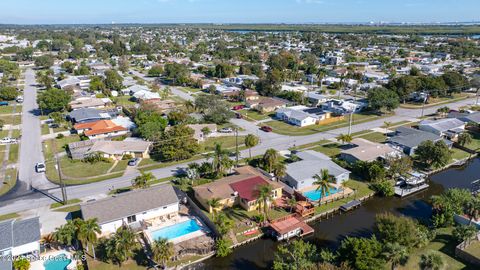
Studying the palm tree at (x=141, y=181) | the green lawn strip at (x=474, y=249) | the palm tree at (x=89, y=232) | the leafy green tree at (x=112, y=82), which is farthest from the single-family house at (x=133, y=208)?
the leafy green tree at (x=112, y=82)

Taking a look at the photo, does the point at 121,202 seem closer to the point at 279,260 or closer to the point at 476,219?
the point at 279,260

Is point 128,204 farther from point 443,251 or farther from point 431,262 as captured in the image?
point 443,251

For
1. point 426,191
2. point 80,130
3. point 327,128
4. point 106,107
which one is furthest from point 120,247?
point 106,107

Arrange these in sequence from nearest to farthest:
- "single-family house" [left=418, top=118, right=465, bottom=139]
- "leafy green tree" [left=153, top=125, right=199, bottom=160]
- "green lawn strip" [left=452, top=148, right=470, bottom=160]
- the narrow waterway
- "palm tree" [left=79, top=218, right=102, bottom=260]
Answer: "palm tree" [left=79, top=218, right=102, bottom=260], the narrow waterway, "leafy green tree" [left=153, top=125, right=199, bottom=160], "green lawn strip" [left=452, top=148, right=470, bottom=160], "single-family house" [left=418, top=118, right=465, bottom=139]

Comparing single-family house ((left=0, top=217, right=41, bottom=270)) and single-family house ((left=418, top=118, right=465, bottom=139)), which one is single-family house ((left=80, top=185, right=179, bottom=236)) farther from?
single-family house ((left=418, top=118, right=465, bottom=139))

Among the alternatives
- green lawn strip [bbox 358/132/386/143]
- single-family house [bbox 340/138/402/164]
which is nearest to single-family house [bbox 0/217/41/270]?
single-family house [bbox 340/138/402/164]

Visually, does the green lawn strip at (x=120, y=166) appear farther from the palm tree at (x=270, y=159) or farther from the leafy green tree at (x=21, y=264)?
the leafy green tree at (x=21, y=264)

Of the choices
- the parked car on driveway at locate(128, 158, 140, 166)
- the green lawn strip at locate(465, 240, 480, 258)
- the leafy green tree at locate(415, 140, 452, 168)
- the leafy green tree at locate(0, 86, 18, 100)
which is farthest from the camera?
the leafy green tree at locate(0, 86, 18, 100)

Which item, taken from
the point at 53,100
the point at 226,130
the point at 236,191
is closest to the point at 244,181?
the point at 236,191
